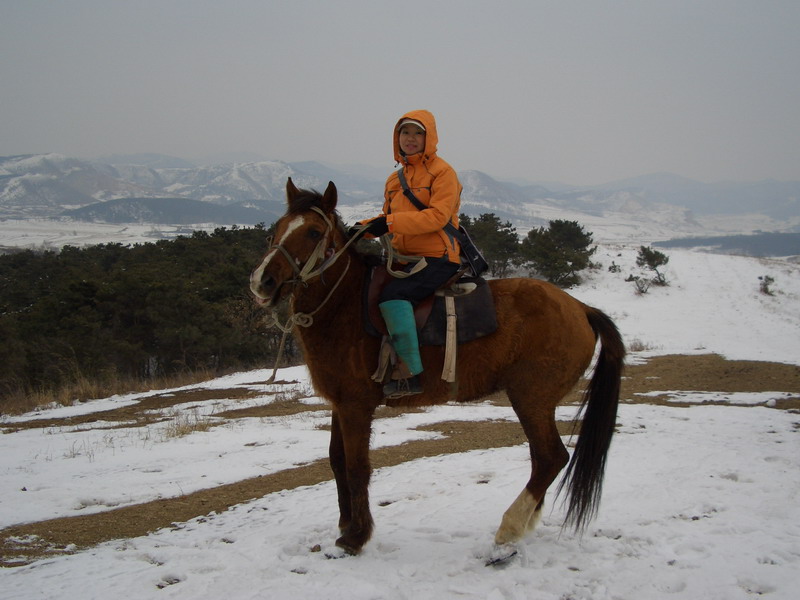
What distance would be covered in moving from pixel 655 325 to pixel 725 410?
80.9ft

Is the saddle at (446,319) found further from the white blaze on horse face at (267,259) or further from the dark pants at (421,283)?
the white blaze on horse face at (267,259)

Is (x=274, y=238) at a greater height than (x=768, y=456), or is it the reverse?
(x=274, y=238)

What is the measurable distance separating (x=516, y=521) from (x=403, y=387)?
53.3 inches

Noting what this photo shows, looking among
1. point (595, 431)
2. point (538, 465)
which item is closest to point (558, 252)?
point (595, 431)

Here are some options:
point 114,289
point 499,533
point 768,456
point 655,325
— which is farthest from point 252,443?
point 655,325

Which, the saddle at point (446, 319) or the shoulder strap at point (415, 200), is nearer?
the saddle at point (446, 319)

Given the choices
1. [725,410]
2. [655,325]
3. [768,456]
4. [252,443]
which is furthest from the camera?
[655,325]

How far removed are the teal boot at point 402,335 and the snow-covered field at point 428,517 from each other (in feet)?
4.40

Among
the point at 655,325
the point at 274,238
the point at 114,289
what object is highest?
the point at 274,238

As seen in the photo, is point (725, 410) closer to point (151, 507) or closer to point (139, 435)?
point (151, 507)

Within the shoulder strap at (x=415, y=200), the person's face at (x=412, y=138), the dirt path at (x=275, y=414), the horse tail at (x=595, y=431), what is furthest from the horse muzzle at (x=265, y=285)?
the dirt path at (x=275, y=414)

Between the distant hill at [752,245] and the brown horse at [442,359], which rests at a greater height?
the distant hill at [752,245]

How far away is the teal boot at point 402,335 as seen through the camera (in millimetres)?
3615

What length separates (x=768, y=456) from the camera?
5.71 m
